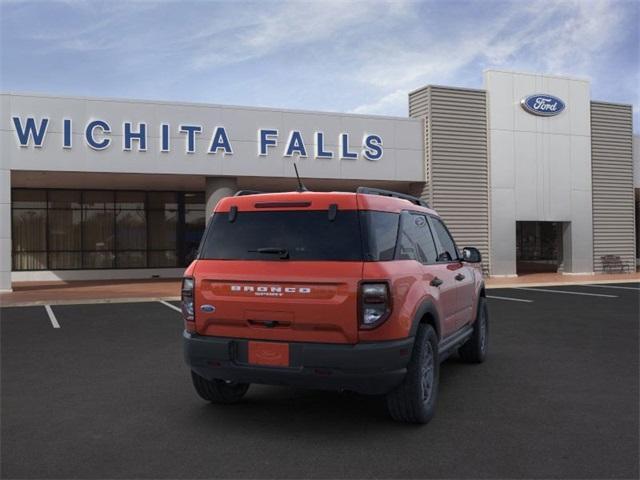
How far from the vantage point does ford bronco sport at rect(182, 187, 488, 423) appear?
455 centimetres

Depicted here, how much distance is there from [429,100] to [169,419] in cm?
1851

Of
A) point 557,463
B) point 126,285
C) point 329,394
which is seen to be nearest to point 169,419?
point 329,394

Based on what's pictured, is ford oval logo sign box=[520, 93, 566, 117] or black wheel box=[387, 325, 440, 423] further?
ford oval logo sign box=[520, 93, 566, 117]

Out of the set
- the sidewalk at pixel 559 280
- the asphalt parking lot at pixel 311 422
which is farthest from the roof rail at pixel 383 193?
the sidewalk at pixel 559 280

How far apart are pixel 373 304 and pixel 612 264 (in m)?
23.1

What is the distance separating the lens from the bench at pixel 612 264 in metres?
24.6

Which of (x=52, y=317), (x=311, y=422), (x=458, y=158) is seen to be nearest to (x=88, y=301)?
(x=52, y=317)

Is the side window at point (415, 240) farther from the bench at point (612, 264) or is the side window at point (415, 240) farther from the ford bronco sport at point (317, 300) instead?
the bench at point (612, 264)

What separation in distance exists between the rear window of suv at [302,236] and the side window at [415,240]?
0.14 meters

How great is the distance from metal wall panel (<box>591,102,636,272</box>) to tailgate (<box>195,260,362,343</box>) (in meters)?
22.6

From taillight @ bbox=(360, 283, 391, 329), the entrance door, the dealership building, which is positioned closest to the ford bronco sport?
taillight @ bbox=(360, 283, 391, 329)

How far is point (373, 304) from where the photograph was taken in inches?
A: 179

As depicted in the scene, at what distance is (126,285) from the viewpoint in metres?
20.7

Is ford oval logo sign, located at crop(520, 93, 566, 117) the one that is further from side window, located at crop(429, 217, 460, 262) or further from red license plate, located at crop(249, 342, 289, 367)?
red license plate, located at crop(249, 342, 289, 367)
